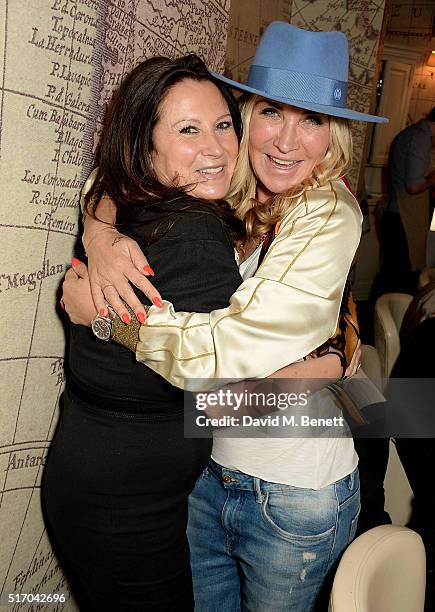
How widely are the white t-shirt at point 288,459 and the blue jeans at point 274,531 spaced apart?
2 cm

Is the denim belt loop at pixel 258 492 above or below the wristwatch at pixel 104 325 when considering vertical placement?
below

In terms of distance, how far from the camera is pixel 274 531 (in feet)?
4.42

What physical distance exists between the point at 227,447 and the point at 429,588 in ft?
2.13

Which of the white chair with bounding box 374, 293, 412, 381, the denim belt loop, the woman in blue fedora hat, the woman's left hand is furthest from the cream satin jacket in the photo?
the white chair with bounding box 374, 293, 412, 381

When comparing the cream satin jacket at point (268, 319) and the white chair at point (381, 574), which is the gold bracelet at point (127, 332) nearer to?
the cream satin jacket at point (268, 319)

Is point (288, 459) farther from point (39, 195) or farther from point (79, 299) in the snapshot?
point (39, 195)

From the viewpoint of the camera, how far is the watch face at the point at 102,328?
1.21 m

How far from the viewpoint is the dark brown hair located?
134cm

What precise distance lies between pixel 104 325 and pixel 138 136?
0.44 metres

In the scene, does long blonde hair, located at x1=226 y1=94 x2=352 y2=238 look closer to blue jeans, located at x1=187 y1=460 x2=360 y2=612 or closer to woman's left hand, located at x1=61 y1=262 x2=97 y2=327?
woman's left hand, located at x1=61 y1=262 x2=97 y2=327

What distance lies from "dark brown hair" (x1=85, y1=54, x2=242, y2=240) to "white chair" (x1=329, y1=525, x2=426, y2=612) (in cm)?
70

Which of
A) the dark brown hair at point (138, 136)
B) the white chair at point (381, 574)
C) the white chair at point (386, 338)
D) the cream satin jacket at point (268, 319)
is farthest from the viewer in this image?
the white chair at point (386, 338)

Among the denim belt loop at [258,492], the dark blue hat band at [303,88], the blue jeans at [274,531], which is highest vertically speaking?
the dark blue hat band at [303,88]

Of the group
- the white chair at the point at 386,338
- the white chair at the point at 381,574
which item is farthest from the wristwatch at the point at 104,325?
the white chair at the point at 386,338
